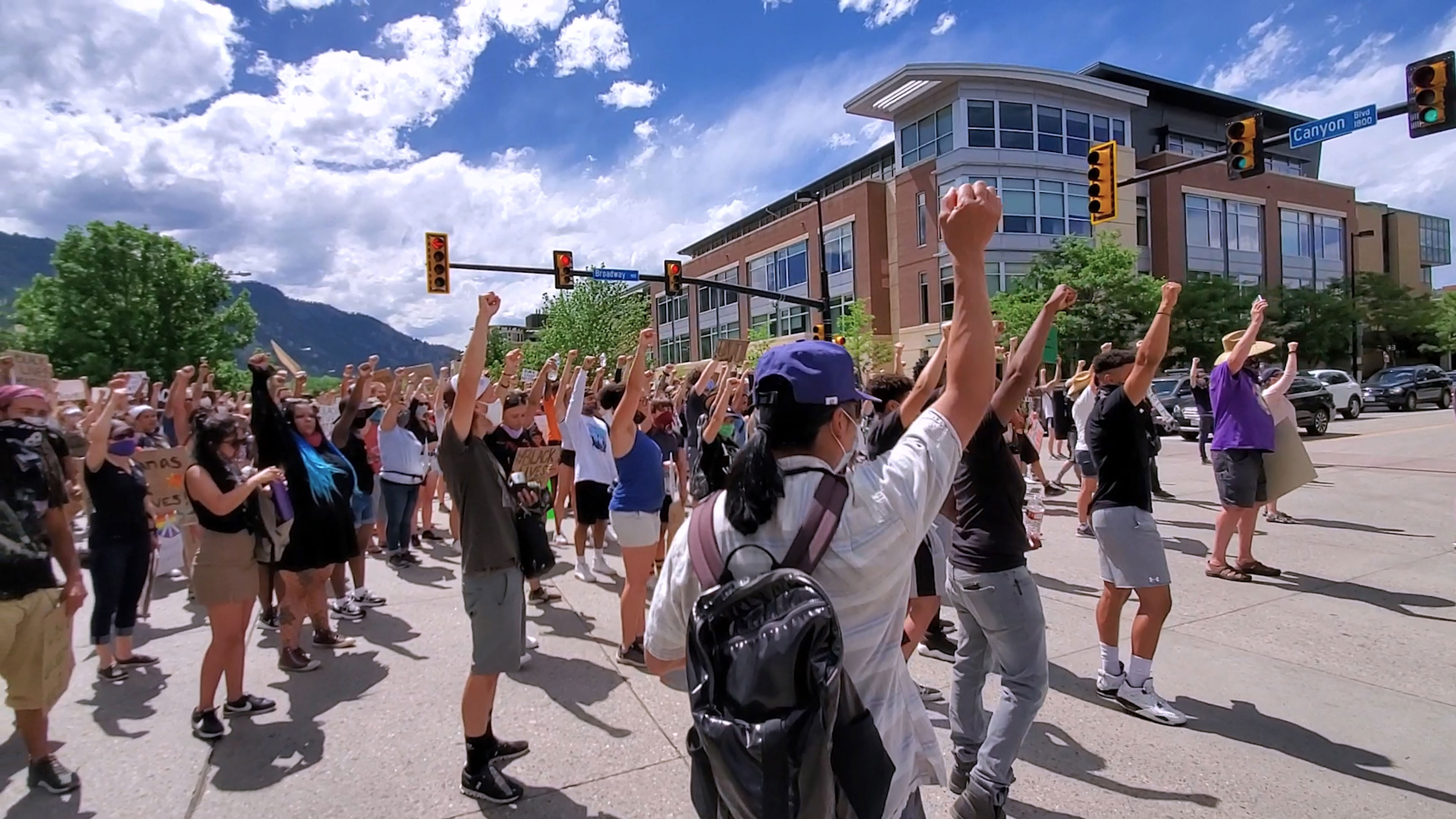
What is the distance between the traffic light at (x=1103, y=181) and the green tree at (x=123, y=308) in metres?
45.2

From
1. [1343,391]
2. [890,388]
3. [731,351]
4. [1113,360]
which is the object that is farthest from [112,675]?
[1343,391]

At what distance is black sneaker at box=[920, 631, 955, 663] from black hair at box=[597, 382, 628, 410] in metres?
3.00

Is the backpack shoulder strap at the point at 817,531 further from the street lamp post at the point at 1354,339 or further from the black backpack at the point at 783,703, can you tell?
the street lamp post at the point at 1354,339

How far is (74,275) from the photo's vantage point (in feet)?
136

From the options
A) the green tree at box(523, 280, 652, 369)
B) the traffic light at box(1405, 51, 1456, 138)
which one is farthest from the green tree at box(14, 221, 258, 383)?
the traffic light at box(1405, 51, 1456, 138)

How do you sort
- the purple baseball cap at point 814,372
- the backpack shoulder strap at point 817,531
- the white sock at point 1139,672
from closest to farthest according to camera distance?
the backpack shoulder strap at point 817,531
the purple baseball cap at point 814,372
the white sock at point 1139,672

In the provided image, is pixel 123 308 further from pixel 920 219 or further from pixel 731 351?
pixel 731 351

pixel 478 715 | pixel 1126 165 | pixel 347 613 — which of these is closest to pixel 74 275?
pixel 347 613

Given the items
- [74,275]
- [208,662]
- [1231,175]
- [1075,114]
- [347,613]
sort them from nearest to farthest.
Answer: [208,662] → [347,613] → [1231,175] → [1075,114] → [74,275]

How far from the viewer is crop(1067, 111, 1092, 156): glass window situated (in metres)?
36.0

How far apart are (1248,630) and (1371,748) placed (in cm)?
175

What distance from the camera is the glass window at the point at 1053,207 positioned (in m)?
34.9

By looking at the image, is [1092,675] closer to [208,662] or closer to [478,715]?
[478,715]

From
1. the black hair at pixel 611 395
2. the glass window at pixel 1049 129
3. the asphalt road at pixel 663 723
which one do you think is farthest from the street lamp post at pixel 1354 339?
the black hair at pixel 611 395
